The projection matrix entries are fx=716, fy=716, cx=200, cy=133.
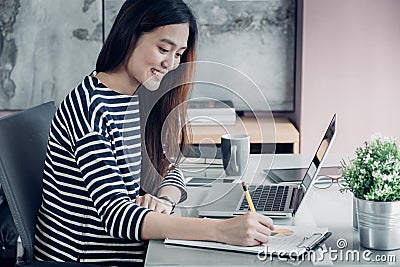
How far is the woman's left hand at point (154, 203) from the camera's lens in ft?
5.49

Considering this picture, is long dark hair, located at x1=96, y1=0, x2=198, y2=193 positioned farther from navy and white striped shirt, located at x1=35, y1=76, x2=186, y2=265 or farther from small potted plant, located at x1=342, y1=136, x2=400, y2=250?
small potted plant, located at x1=342, y1=136, x2=400, y2=250

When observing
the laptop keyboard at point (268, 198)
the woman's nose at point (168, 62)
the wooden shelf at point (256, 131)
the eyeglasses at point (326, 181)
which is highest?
the woman's nose at point (168, 62)

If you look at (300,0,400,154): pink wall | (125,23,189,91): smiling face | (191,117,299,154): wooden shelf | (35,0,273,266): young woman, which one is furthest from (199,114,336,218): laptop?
(300,0,400,154): pink wall

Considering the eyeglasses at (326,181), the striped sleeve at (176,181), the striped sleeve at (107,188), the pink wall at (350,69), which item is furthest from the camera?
the pink wall at (350,69)

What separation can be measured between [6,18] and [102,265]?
2099 mm

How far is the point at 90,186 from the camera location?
Answer: 1.54 meters

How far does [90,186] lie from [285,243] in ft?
1.42

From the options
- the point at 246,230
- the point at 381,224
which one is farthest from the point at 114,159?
the point at 381,224

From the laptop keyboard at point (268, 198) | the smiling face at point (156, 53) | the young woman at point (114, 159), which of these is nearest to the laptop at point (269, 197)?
the laptop keyboard at point (268, 198)

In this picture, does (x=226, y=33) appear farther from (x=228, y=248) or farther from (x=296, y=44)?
(x=228, y=248)

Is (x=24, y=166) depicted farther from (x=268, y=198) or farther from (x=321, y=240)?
(x=321, y=240)

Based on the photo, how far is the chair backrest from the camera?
160 centimetres

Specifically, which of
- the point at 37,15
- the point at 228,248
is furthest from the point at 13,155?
the point at 37,15

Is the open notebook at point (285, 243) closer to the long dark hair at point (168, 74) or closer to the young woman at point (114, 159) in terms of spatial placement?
the young woman at point (114, 159)
